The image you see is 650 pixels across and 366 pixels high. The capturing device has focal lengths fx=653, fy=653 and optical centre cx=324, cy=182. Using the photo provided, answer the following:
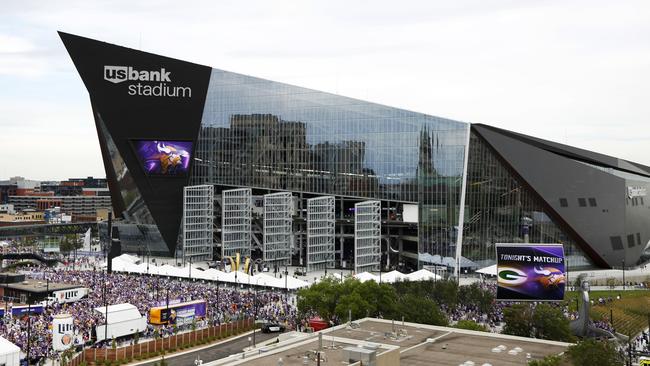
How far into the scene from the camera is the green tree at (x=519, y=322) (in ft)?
150

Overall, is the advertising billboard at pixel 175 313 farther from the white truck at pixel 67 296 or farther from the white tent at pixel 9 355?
the white tent at pixel 9 355

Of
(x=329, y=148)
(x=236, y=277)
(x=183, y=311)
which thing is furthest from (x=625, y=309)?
(x=329, y=148)

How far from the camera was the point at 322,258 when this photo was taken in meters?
92.0

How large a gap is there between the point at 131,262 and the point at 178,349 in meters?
40.8

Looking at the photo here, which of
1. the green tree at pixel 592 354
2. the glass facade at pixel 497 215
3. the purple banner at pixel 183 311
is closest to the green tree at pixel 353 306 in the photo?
the purple banner at pixel 183 311

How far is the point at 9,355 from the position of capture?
38719 mm

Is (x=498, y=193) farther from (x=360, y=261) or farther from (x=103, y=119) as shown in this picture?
(x=103, y=119)

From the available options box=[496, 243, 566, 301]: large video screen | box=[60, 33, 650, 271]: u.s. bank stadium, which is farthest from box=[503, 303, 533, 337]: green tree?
box=[60, 33, 650, 271]: u.s. bank stadium

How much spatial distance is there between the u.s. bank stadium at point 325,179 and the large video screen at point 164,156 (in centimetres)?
21

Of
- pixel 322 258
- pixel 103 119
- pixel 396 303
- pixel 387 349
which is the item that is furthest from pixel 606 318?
pixel 103 119

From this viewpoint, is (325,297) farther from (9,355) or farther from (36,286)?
(36,286)

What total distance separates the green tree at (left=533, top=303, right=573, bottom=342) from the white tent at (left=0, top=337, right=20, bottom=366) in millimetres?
33804

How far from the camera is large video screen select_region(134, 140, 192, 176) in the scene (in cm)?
9788

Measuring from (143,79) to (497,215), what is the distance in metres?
54.0
